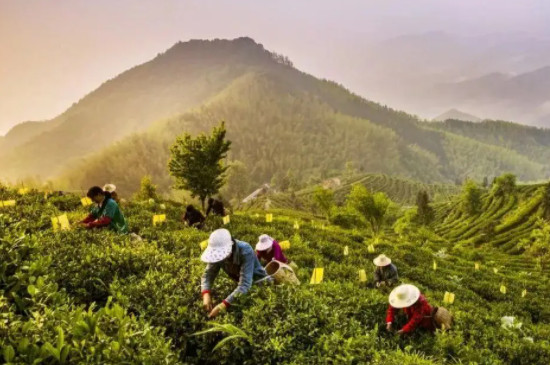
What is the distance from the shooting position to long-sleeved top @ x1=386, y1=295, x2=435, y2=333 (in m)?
7.44

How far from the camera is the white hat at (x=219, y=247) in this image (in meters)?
6.69

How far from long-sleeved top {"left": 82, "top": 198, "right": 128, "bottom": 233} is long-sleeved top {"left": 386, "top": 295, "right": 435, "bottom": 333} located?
792 centimetres

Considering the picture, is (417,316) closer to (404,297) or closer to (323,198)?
(404,297)

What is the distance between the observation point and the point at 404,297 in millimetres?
7797

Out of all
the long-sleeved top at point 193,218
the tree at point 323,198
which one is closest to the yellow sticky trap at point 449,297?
the long-sleeved top at point 193,218

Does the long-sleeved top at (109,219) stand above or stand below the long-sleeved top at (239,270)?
above

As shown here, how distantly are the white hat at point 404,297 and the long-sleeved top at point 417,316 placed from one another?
0.51 ft

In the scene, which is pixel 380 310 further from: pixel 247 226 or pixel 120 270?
pixel 247 226

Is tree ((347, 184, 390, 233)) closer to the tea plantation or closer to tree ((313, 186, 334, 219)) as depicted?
tree ((313, 186, 334, 219))

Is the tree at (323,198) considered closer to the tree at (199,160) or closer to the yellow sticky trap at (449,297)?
the tree at (199,160)

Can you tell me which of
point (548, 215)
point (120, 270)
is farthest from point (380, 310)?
point (548, 215)

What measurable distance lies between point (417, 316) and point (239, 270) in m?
3.73

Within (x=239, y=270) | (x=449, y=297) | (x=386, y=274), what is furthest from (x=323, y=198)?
(x=239, y=270)

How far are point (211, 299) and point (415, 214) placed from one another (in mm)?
107054
